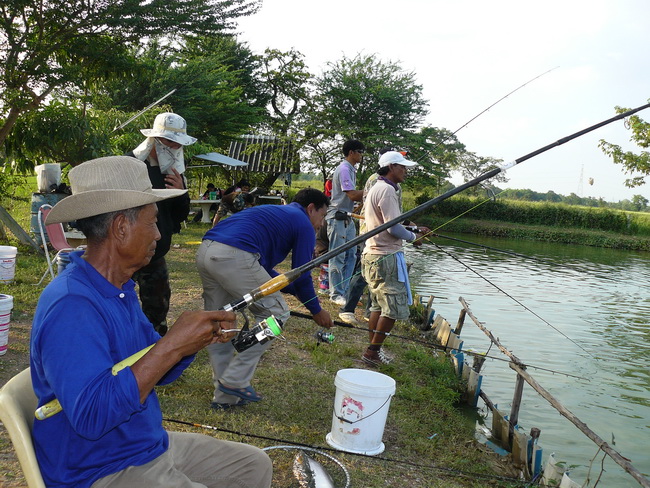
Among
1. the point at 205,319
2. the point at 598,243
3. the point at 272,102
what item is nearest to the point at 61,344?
the point at 205,319

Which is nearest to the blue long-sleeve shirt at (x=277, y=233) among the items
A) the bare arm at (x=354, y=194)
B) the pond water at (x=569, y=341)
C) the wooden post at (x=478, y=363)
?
the wooden post at (x=478, y=363)

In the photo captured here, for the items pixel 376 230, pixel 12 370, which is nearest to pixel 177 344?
pixel 376 230

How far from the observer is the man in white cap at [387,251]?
539 centimetres

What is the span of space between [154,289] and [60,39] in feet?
22.0

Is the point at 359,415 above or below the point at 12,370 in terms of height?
above

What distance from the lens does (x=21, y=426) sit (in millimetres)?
1586

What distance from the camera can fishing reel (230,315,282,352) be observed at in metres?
2.31

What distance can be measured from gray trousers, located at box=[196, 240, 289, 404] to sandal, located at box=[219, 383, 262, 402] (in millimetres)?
41

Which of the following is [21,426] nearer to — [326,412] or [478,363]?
[326,412]

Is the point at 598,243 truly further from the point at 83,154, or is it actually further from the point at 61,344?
the point at 61,344

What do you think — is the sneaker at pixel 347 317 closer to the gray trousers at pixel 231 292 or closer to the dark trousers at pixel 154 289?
the gray trousers at pixel 231 292

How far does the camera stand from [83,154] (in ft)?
30.9

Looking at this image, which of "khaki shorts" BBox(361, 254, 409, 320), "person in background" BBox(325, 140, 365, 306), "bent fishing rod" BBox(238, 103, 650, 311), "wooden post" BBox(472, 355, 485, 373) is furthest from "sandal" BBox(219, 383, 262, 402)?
"person in background" BBox(325, 140, 365, 306)

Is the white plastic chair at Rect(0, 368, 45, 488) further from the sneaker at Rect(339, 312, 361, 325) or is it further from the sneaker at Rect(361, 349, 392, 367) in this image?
Result: the sneaker at Rect(339, 312, 361, 325)
